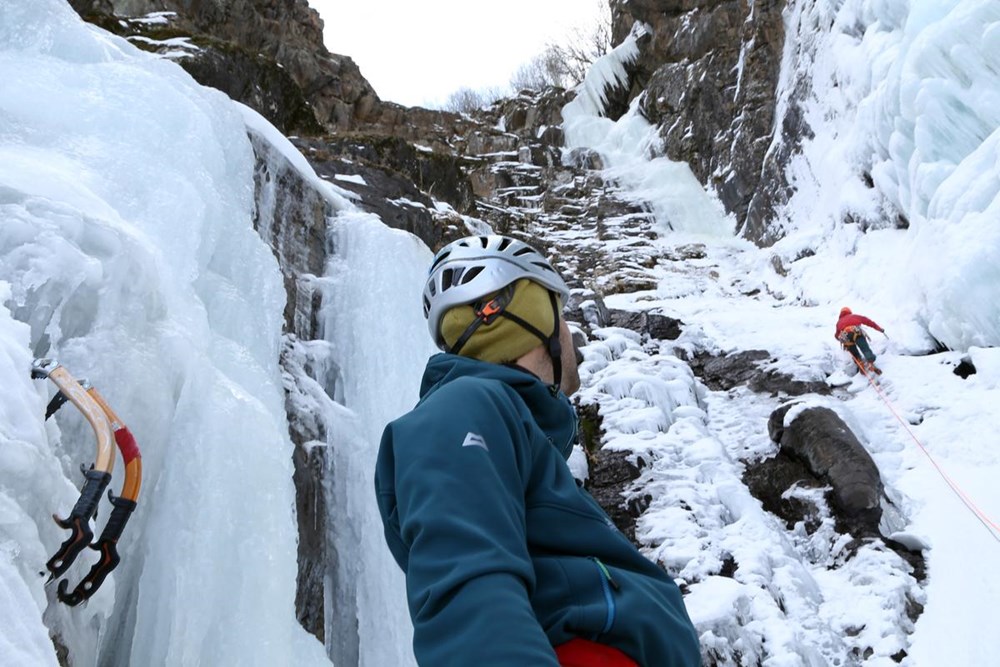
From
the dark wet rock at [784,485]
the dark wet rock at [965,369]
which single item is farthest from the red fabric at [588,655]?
the dark wet rock at [965,369]

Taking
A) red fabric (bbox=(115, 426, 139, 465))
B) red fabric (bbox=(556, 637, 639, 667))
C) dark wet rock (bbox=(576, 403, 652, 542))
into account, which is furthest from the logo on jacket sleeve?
dark wet rock (bbox=(576, 403, 652, 542))

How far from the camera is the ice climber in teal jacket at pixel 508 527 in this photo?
0.94 metres

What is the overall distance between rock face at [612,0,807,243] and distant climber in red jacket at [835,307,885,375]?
7.33 meters

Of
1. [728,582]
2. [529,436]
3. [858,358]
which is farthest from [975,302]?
[529,436]

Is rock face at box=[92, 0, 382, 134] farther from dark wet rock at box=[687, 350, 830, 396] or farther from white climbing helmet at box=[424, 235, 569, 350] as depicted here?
white climbing helmet at box=[424, 235, 569, 350]

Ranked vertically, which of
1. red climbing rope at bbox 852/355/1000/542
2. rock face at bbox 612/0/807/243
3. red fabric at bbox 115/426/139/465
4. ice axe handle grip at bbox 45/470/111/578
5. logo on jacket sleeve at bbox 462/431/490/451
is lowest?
red climbing rope at bbox 852/355/1000/542

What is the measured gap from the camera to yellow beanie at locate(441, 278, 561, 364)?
1.48 meters

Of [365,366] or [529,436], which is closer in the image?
[529,436]

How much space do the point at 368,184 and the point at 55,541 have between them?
25.7 feet

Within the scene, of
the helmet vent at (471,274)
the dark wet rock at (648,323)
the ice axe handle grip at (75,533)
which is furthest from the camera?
the dark wet rock at (648,323)


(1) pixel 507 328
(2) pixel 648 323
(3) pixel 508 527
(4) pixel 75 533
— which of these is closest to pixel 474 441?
(3) pixel 508 527

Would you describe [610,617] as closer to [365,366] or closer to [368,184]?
[365,366]

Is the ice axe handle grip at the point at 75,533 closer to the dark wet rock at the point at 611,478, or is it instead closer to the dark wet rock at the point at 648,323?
the dark wet rock at the point at 611,478

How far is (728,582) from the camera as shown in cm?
511
